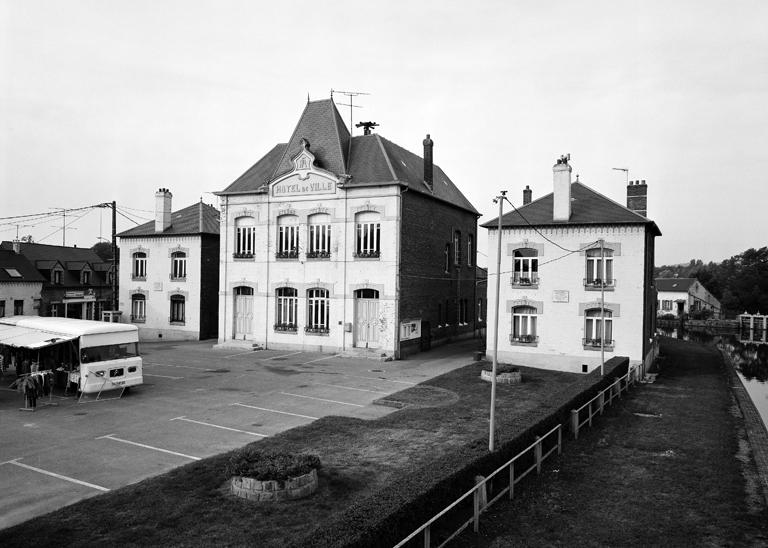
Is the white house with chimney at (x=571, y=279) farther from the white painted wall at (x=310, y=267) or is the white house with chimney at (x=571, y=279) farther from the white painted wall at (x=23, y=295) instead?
the white painted wall at (x=23, y=295)

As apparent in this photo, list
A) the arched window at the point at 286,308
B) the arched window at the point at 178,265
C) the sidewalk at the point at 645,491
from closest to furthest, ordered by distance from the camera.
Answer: the sidewalk at the point at 645,491, the arched window at the point at 286,308, the arched window at the point at 178,265

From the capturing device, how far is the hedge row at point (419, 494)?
8453 mm

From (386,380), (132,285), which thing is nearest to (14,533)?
(386,380)

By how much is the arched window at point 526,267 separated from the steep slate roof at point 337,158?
7212 mm

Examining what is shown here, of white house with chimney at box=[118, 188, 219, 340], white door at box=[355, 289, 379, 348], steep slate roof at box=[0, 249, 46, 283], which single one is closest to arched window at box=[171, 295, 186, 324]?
white house with chimney at box=[118, 188, 219, 340]

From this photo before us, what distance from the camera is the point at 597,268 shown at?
2866 centimetres

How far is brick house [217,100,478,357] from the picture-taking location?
32281 mm

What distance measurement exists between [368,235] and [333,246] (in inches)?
86.8

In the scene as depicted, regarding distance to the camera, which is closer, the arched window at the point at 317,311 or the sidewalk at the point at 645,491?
the sidewalk at the point at 645,491

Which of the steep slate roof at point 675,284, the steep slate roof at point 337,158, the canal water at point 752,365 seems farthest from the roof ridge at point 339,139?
the steep slate roof at point 675,284

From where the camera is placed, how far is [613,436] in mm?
17547

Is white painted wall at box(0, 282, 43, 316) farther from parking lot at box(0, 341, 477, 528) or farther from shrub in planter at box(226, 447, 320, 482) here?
shrub in planter at box(226, 447, 320, 482)

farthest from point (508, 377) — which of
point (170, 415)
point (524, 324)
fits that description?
point (170, 415)

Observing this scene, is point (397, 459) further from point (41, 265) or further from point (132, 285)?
point (41, 265)
